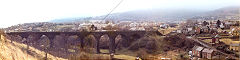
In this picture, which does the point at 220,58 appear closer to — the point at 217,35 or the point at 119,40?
the point at 217,35

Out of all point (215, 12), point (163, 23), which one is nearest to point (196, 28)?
point (215, 12)

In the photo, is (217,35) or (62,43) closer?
(217,35)

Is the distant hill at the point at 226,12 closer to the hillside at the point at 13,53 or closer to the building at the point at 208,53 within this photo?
the building at the point at 208,53

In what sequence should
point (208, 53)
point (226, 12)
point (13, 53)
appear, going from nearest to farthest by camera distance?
point (13, 53) < point (208, 53) < point (226, 12)

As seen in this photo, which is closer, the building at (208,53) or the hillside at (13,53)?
the hillside at (13,53)

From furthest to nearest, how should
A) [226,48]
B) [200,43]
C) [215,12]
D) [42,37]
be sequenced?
[42,37], [215,12], [200,43], [226,48]

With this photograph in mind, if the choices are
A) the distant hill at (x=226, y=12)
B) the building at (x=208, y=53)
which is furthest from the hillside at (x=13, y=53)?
the distant hill at (x=226, y=12)

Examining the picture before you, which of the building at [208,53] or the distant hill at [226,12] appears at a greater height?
the distant hill at [226,12]

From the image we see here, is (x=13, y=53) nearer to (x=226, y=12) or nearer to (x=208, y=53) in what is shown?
(x=208, y=53)

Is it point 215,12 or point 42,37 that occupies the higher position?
point 215,12

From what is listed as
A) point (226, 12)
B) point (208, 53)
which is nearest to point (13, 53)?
point (208, 53)

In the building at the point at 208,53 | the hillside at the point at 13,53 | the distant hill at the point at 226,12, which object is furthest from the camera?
the distant hill at the point at 226,12
